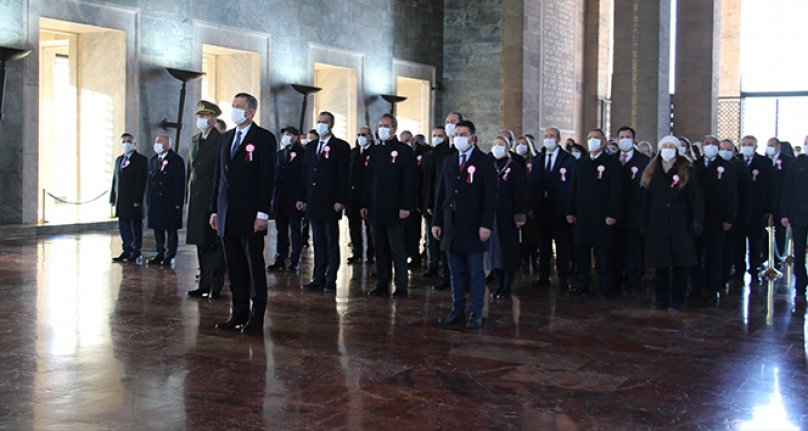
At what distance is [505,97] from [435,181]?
12.6 m

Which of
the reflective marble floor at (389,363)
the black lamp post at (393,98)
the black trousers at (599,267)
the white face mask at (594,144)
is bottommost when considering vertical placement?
the reflective marble floor at (389,363)

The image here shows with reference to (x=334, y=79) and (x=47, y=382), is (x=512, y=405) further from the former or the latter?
(x=334, y=79)

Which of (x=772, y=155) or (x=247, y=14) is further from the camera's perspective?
(x=247, y=14)

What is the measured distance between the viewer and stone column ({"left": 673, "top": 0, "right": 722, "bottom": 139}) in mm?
20578

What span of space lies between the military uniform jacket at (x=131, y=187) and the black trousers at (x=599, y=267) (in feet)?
16.7

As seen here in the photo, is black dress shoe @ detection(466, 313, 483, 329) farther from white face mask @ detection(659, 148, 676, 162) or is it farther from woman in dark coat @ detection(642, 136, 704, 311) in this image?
white face mask @ detection(659, 148, 676, 162)

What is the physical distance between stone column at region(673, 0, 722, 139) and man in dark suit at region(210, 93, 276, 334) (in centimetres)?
1576

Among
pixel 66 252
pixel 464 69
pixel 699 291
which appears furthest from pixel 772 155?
pixel 464 69

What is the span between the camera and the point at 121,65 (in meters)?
15.7

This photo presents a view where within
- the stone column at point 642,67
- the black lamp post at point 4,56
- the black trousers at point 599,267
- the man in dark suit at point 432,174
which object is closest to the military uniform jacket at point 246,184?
the man in dark suit at point 432,174

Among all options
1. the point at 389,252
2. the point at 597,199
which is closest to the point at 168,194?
the point at 389,252

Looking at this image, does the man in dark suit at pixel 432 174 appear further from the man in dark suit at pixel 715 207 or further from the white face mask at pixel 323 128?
the man in dark suit at pixel 715 207

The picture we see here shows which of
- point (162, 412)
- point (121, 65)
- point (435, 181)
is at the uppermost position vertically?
point (121, 65)

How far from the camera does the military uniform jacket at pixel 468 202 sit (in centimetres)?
704
